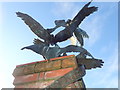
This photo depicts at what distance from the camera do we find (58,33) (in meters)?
2.55

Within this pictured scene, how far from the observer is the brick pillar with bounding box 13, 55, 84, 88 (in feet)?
5.17

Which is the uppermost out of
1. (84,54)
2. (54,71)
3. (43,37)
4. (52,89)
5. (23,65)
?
(43,37)

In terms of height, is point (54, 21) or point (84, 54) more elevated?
point (54, 21)

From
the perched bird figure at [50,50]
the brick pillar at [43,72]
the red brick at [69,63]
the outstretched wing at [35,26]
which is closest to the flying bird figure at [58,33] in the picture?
the outstretched wing at [35,26]

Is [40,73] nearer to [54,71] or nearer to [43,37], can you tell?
[54,71]

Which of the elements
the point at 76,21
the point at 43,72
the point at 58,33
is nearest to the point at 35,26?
the point at 58,33

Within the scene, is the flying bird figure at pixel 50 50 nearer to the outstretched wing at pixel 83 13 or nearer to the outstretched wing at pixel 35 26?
the outstretched wing at pixel 35 26

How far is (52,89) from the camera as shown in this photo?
141 centimetres

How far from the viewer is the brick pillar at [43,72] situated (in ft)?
5.17

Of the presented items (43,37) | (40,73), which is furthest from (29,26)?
(40,73)

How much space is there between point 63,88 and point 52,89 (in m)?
0.12

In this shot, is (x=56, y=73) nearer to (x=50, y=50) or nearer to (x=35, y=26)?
(x=50, y=50)

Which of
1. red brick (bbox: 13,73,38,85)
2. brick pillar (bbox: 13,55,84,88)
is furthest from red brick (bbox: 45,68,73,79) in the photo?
red brick (bbox: 13,73,38,85)

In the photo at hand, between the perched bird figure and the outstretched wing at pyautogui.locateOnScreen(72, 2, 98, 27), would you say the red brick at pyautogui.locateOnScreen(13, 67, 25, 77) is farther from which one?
the outstretched wing at pyautogui.locateOnScreen(72, 2, 98, 27)
